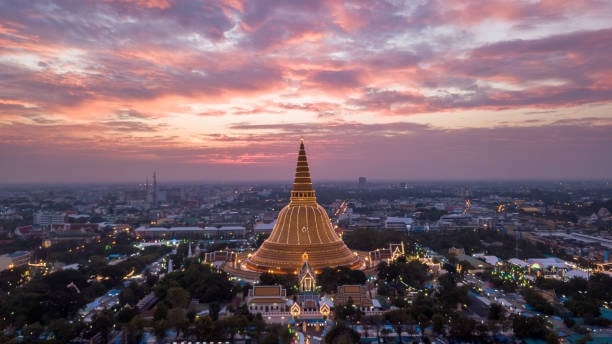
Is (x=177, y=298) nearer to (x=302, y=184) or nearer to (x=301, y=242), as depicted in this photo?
(x=301, y=242)

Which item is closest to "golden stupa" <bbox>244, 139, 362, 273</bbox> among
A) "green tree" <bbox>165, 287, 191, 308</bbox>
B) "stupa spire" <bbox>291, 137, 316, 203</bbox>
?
"stupa spire" <bbox>291, 137, 316, 203</bbox>

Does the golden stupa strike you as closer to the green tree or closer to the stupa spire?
the stupa spire

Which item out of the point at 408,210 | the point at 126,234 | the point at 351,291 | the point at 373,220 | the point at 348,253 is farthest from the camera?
the point at 408,210

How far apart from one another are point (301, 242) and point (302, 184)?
5783 mm

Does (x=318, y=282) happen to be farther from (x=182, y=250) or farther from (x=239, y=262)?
(x=182, y=250)

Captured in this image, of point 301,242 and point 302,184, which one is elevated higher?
point 302,184

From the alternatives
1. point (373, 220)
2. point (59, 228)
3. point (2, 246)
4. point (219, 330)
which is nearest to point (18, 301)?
point (219, 330)

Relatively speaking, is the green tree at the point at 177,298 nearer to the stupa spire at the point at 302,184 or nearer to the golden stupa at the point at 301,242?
the golden stupa at the point at 301,242

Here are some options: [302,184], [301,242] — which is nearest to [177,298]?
[301,242]

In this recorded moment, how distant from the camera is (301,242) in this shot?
42.2 metres

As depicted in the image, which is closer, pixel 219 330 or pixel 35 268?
pixel 219 330

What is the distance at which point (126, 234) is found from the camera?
69812 millimetres

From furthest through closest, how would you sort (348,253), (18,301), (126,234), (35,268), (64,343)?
(126,234)
(35,268)
(348,253)
(18,301)
(64,343)

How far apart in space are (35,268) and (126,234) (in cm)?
2273
